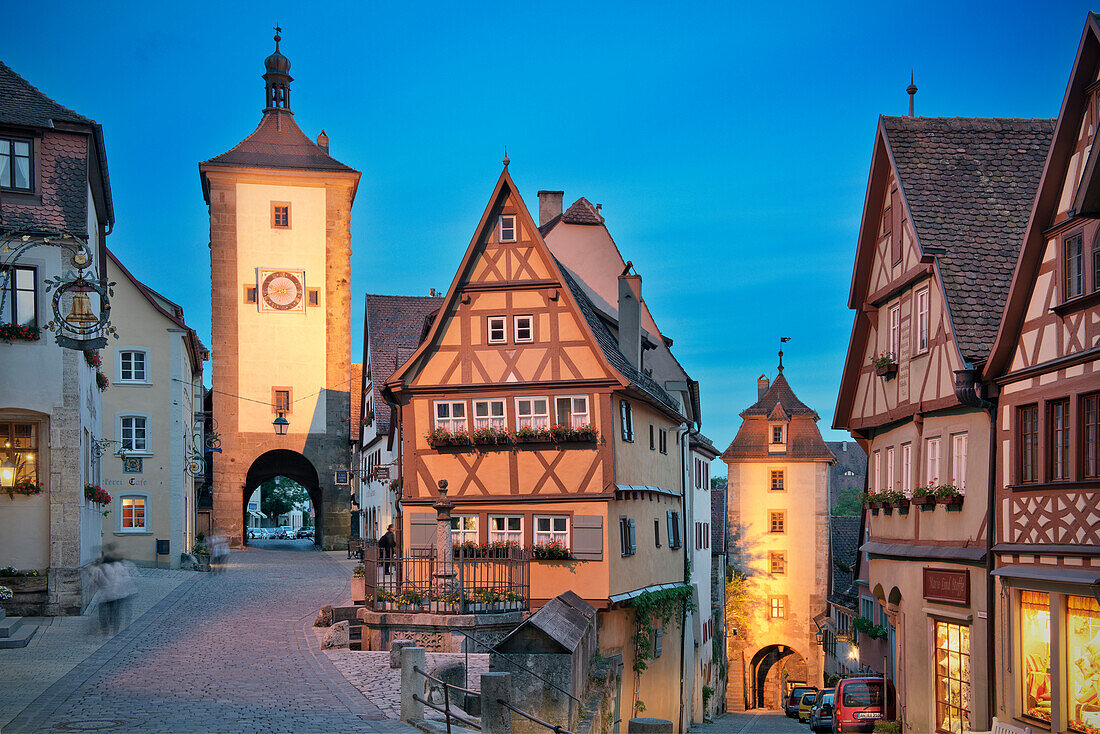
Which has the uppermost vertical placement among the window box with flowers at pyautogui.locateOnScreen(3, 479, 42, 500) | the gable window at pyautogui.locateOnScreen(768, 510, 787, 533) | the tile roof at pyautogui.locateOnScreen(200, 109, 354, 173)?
the tile roof at pyautogui.locateOnScreen(200, 109, 354, 173)

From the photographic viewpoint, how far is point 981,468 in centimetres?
1783

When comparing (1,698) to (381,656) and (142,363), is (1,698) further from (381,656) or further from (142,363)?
(142,363)

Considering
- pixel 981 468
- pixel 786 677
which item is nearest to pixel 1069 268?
pixel 981 468

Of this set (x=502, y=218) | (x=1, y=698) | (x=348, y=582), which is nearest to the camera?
(x=1, y=698)

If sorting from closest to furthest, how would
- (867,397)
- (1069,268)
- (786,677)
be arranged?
(1069,268) → (867,397) → (786,677)

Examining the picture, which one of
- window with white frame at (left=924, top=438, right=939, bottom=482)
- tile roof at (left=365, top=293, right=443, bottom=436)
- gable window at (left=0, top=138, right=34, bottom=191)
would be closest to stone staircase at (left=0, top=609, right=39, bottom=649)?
gable window at (left=0, top=138, right=34, bottom=191)

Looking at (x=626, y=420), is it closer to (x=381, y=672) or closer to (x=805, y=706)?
(x=381, y=672)

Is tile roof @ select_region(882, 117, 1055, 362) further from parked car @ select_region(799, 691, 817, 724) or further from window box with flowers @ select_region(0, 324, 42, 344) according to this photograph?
parked car @ select_region(799, 691, 817, 724)

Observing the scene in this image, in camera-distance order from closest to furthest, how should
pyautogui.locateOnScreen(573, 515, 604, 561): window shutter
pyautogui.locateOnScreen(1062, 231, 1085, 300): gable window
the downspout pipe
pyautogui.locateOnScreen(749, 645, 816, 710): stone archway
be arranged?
pyautogui.locateOnScreen(1062, 231, 1085, 300): gable window, the downspout pipe, pyautogui.locateOnScreen(573, 515, 604, 561): window shutter, pyautogui.locateOnScreen(749, 645, 816, 710): stone archway

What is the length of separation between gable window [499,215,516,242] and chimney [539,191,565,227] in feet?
37.2

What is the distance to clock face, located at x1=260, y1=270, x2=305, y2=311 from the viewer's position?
179 ft

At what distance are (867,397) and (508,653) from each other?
36.7 feet

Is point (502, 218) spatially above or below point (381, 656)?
above

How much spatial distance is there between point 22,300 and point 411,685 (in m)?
14.0
